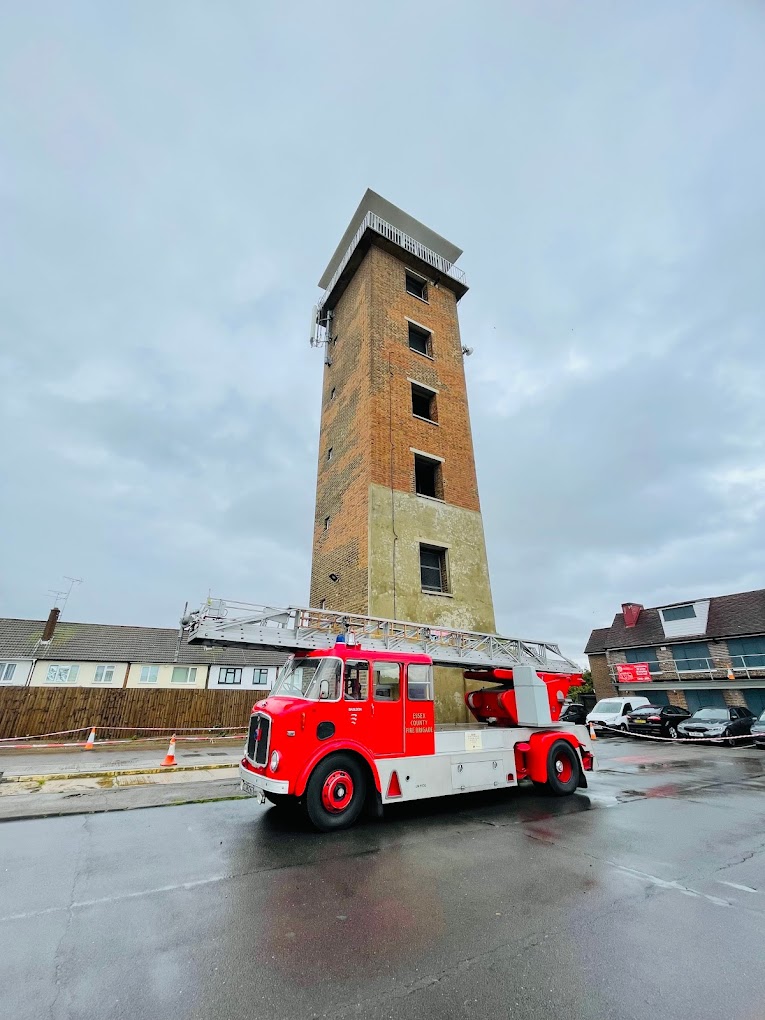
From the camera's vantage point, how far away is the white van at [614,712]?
88.0 ft

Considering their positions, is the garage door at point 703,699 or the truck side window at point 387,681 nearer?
the truck side window at point 387,681

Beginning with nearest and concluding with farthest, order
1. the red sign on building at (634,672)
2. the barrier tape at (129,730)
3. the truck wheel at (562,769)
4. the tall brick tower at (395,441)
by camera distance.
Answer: the truck wheel at (562,769)
the tall brick tower at (395,441)
the barrier tape at (129,730)
the red sign on building at (634,672)

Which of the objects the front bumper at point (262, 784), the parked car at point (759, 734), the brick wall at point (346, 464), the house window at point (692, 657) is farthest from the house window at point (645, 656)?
the front bumper at point (262, 784)

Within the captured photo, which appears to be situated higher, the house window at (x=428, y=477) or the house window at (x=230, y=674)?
the house window at (x=428, y=477)

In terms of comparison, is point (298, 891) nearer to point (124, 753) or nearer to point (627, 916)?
point (627, 916)

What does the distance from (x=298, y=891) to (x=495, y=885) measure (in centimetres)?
215

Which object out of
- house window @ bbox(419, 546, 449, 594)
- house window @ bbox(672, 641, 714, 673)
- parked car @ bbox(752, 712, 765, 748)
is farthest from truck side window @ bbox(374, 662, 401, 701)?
house window @ bbox(672, 641, 714, 673)

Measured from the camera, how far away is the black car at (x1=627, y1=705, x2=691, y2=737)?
24.8 meters

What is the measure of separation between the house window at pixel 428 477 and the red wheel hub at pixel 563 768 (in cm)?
864

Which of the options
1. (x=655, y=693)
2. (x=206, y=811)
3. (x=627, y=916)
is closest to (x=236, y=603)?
(x=206, y=811)

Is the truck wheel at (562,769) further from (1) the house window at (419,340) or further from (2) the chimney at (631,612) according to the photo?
(2) the chimney at (631,612)

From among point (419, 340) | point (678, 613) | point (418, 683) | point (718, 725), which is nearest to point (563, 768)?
point (418, 683)

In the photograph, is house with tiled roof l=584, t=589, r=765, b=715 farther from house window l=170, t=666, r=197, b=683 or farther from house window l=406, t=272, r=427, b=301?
house window l=170, t=666, r=197, b=683

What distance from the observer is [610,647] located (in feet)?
126
